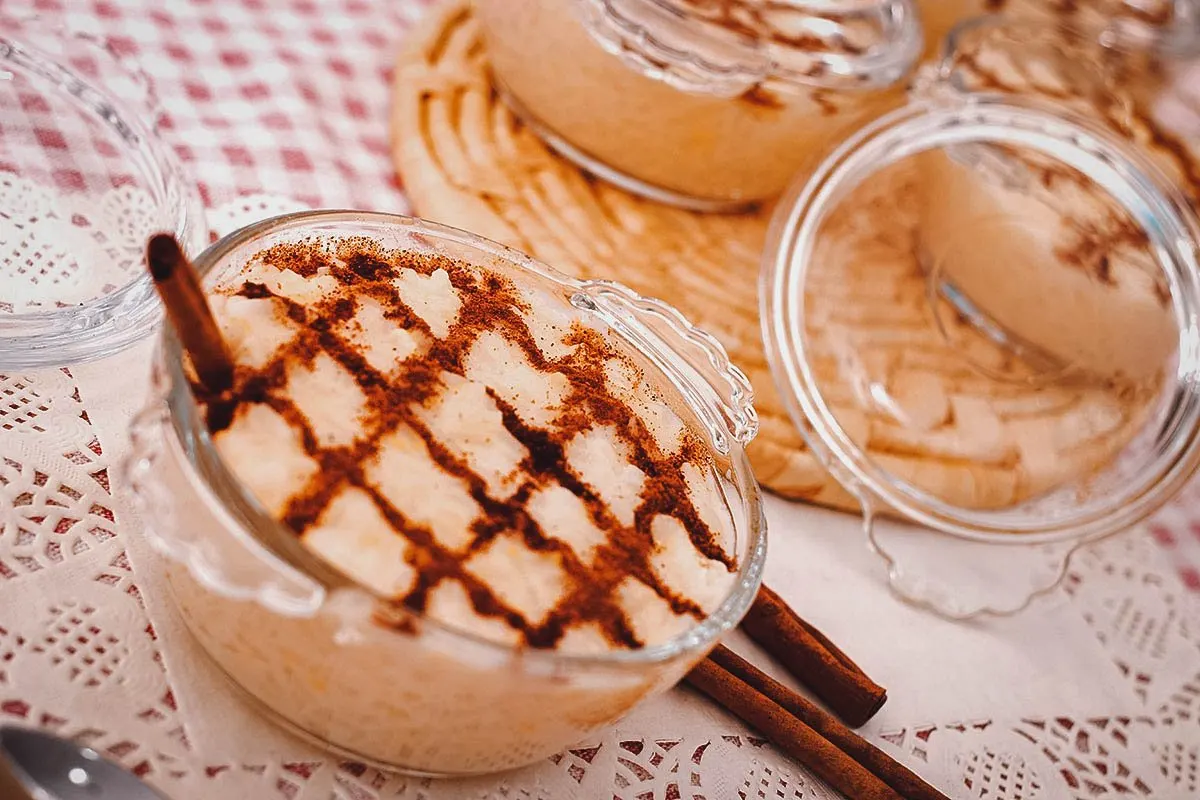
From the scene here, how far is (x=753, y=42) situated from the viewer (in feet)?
5.22

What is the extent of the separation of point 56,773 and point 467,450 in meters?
0.43

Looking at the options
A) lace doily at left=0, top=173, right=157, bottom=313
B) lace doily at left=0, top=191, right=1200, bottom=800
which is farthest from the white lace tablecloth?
lace doily at left=0, top=173, right=157, bottom=313

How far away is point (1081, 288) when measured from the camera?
5.46ft

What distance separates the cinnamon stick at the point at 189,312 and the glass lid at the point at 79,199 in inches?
14.7

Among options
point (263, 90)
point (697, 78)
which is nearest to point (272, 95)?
point (263, 90)

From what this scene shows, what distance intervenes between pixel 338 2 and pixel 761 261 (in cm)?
94

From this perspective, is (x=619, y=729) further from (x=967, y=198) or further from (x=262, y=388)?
(x=967, y=198)

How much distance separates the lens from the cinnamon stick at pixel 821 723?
1277 millimetres

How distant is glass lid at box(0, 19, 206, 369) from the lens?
4.29 feet

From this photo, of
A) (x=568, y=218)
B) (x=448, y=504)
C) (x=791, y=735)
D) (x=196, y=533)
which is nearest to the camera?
(x=196, y=533)

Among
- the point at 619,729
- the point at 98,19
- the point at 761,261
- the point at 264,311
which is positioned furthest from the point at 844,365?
the point at 98,19

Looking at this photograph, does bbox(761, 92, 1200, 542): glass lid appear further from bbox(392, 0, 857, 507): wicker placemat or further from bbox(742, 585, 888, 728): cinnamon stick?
bbox(742, 585, 888, 728): cinnamon stick

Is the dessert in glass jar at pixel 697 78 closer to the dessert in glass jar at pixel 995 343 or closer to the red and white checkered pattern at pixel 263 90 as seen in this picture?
the dessert in glass jar at pixel 995 343

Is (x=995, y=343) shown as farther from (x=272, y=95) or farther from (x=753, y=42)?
(x=272, y=95)
